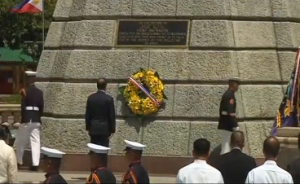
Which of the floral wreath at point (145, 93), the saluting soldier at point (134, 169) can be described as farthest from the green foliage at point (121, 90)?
the saluting soldier at point (134, 169)

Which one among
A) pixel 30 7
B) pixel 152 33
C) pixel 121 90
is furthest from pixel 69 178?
pixel 30 7

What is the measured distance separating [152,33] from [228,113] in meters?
2.56

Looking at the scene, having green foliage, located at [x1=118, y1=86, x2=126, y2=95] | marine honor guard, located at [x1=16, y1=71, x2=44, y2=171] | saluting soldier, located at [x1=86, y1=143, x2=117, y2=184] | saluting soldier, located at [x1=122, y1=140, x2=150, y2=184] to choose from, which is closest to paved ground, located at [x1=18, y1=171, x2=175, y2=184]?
marine honor guard, located at [x1=16, y1=71, x2=44, y2=171]

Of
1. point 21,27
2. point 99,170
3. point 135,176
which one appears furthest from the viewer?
point 21,27

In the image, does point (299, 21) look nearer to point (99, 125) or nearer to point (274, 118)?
point (274, 118)

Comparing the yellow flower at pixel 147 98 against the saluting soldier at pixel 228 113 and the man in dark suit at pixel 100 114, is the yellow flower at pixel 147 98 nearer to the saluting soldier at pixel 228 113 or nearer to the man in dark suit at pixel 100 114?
the man in dark suit at pixel 100 114

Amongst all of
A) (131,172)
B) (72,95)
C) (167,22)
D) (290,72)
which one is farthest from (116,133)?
(131,172)

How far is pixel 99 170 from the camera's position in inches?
363

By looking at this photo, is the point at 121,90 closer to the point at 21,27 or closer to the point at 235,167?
the point at 235,167

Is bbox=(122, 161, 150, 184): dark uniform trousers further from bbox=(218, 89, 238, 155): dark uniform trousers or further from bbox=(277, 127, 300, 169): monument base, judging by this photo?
bbox=(218, 89, 238, 155): dark uniform trousers

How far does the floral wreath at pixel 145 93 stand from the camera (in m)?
16.7

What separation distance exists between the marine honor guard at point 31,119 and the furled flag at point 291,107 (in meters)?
4.29

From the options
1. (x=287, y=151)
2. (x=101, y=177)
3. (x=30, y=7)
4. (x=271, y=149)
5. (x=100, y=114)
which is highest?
(x=30, y=7)

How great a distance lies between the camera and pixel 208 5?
17031mm
